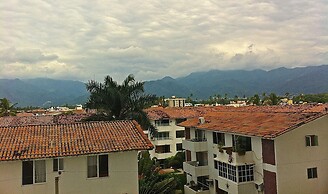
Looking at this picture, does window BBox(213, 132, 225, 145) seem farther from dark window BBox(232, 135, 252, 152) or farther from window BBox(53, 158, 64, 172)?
window BBox(53, 158, 64, 172)

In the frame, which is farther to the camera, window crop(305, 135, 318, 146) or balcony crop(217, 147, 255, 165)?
balcony crop(217, 147, 255, 165)

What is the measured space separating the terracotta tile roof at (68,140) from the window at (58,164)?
1.72 ft

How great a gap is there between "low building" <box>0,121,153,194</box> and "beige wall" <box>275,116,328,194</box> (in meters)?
11.0

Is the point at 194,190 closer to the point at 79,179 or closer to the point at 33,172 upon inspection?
the point at 79,179

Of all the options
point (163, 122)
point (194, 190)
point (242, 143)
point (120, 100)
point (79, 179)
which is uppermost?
point (120, 100)

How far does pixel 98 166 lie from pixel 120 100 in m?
12.4

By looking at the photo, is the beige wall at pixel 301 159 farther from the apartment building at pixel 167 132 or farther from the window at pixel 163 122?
the window at pixel 163 122

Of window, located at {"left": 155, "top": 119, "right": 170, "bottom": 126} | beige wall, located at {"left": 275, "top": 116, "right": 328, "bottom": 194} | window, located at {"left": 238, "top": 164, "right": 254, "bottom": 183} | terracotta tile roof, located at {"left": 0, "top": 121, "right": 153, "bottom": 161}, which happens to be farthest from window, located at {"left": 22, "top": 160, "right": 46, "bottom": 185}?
window, located at {"left": 155, "top": 119, "right": 170, "bottom": 126}

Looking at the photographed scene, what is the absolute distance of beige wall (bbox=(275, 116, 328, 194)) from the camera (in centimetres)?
2327

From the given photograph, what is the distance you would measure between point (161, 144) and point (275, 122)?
31791mm

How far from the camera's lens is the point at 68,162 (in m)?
17.5

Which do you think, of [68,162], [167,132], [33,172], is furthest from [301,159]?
[167,132]

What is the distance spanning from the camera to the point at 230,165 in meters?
27.0

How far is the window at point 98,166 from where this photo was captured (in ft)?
58.8
